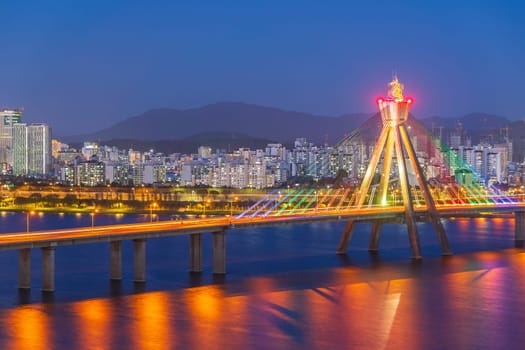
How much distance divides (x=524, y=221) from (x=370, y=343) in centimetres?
1768

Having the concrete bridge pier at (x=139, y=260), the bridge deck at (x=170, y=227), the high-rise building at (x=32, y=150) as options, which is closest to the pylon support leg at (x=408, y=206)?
the bridge deck at (x=170, y=227)

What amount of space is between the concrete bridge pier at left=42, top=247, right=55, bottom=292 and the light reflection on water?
0.28 m

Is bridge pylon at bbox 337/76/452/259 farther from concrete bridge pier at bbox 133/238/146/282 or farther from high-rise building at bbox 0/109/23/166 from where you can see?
high-rise building at bbox 0/109/23/166

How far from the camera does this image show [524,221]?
3325 centimetres

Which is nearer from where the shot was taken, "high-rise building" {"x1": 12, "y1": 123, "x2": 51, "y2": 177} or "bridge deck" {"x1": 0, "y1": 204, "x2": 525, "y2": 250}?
"bridge deck" {"x1": 0, "y1": 204, "x2": 525, "y2": 250}

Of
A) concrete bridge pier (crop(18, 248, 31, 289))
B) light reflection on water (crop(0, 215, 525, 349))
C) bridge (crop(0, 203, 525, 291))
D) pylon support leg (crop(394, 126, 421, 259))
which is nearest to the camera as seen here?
light reflection on water (crop(0, 215, 525, 349))

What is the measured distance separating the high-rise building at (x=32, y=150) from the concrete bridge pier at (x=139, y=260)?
92147 millimetres

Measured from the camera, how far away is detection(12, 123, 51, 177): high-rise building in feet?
374

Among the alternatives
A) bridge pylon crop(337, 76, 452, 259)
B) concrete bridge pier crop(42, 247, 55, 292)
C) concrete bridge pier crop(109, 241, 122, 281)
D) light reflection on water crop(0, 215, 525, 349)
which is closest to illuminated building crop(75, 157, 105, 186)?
light reflection on water crop(0, 215, 525, 349)

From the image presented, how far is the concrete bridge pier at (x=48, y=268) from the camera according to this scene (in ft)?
67.5

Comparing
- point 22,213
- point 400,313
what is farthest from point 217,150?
point 400,313

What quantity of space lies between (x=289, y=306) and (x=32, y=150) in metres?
99.8

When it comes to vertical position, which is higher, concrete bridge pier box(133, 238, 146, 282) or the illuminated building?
the illuminated building

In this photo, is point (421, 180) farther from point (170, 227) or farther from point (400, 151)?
point (170, 227)
